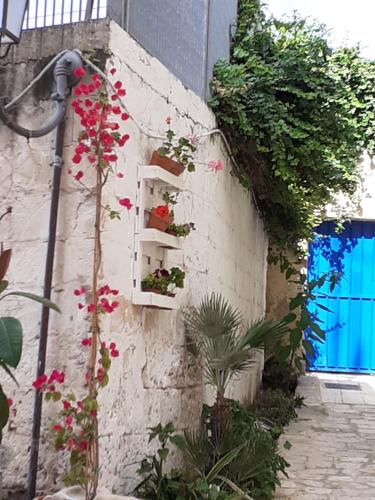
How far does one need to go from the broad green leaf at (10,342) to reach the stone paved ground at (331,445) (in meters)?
2.79

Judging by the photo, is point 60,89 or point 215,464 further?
point 215,464

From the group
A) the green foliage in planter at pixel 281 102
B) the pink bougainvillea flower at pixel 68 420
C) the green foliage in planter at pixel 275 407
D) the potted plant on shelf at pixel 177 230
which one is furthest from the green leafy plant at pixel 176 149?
the green foliage in planter at pixel 275 407

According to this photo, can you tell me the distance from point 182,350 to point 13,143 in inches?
69.9

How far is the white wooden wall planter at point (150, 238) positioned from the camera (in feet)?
12.5

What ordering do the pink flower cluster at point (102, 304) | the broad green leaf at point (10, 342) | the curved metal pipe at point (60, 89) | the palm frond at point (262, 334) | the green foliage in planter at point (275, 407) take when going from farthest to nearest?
1. the green foliage in planter at point (275, 407)
2. the palm frond at point (262, 334)
3. the curved metal pipe at point (60, 89)
4. the pink flower cluster at point (102, 304)
5. the broad green leaf at point (10, 342)

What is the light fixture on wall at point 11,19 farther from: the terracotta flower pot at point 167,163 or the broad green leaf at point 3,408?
the broad green leaf at point 3,408

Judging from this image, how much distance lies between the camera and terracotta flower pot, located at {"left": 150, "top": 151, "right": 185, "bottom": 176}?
4.01 metres

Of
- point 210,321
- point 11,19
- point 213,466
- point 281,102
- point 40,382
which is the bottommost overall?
point 213,466

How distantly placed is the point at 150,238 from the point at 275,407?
409 cm

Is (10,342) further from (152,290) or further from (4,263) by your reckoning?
(152,290)

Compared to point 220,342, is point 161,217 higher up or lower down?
higher up

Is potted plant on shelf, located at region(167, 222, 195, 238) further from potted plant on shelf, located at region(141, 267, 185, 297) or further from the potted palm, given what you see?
the potted palm

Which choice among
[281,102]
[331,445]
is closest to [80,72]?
[281,102]

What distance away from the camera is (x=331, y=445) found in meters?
6.22
